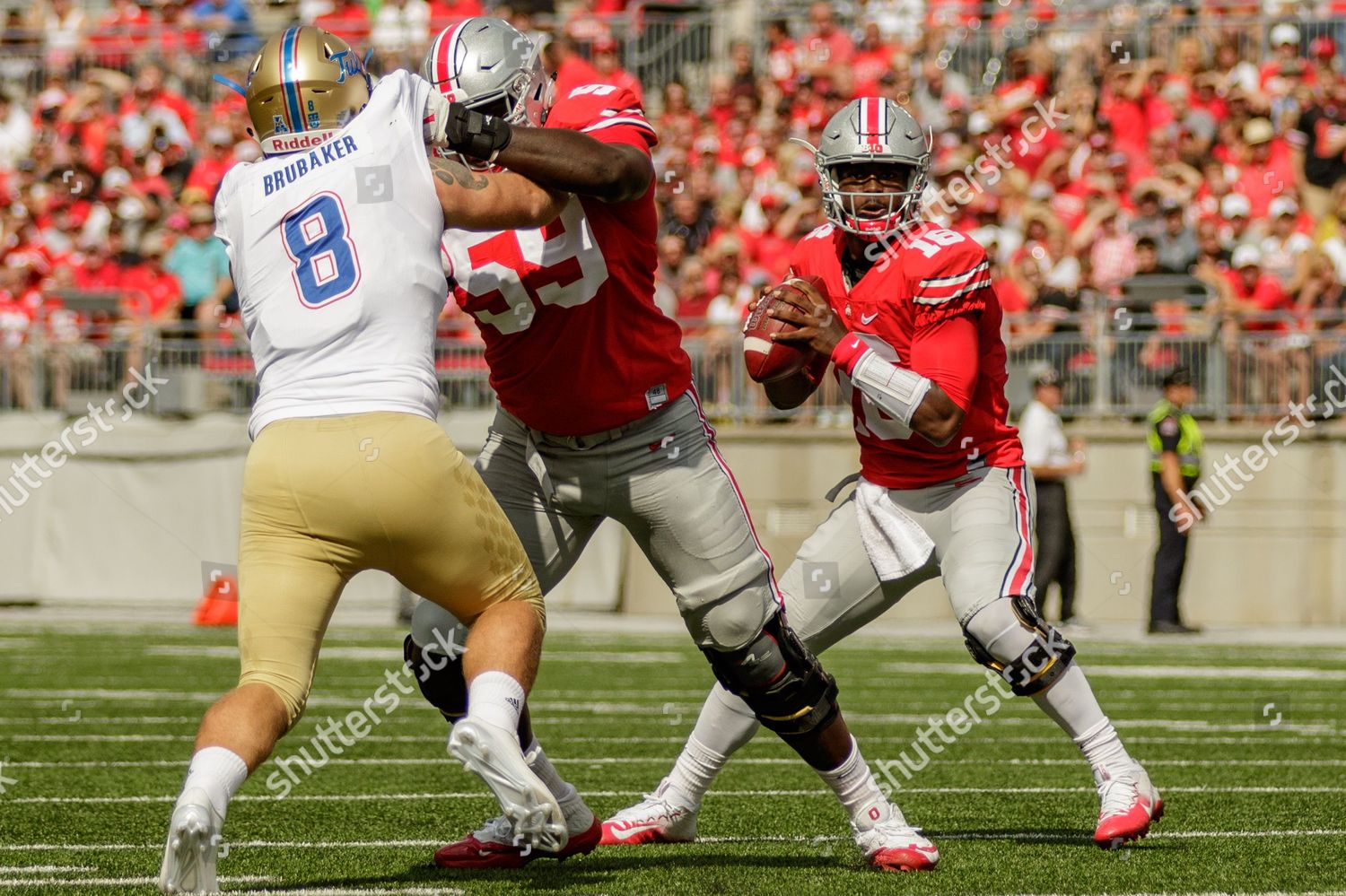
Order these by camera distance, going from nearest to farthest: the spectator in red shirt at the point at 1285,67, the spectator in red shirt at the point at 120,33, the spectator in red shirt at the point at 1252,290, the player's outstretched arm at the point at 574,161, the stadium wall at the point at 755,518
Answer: the player's outstretched arm at the point at 574,161 < the spectator in red shirt at the point at 1252,290 < the stadium wall at the point at 755,518 < the spectator in red shirt at the point at 1285,67 < the spectator in red shirt at the point at 120,33

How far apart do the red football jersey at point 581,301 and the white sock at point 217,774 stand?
141 centimetres

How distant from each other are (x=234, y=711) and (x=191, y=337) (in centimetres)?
1211

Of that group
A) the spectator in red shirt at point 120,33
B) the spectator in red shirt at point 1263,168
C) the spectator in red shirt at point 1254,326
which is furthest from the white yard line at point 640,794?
the spectator in red shirt at point 120,33

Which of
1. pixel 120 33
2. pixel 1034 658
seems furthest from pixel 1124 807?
pixel 120 33

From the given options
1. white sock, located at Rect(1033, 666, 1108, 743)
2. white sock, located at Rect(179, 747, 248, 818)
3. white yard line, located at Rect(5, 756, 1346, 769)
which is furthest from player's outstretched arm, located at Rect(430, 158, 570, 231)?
white yard line, located at Rect(5, 756, 1346, 769)

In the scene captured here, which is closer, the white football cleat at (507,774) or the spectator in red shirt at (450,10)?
the white football cleat at (507,774)

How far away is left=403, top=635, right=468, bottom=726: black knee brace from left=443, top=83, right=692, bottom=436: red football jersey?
2.09ft

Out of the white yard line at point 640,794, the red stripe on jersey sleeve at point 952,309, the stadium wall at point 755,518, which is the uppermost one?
the red stripe on jersey sleeve at point 952,309

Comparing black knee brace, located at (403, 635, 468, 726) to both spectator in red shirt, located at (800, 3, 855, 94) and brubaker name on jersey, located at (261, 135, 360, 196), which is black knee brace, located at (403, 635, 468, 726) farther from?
spectator in red shirt, located at (800, 3, 855, 94)

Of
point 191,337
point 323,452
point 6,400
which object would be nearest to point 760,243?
Answer: point 191,337

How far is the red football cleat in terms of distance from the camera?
4879 mm

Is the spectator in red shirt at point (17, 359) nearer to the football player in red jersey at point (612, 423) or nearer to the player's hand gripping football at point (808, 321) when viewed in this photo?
the football player in red jersey at point (612, 423)

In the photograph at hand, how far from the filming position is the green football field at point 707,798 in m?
4.64

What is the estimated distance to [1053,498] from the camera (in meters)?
13.5
